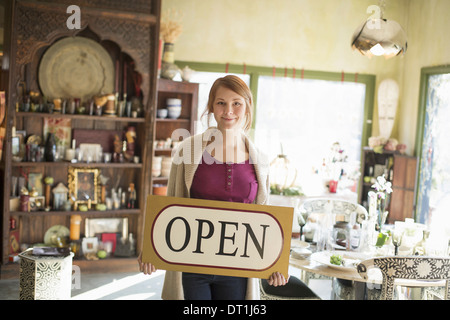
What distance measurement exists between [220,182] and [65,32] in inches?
114

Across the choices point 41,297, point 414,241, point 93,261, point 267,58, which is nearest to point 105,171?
point 93,261

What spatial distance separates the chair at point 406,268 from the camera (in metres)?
2.48

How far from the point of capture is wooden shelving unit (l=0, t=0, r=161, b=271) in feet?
13.8

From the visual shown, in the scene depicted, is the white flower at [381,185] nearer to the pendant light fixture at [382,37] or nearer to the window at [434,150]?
the pendant light fixture at [382,37]

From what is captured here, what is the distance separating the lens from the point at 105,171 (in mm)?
4895

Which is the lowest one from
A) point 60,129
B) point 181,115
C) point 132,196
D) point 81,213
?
point 81,213

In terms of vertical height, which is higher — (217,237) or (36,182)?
(217,237)

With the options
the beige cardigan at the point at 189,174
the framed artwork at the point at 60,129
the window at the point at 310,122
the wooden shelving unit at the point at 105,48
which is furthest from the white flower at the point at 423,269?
the framed artwork at the point at 60,129

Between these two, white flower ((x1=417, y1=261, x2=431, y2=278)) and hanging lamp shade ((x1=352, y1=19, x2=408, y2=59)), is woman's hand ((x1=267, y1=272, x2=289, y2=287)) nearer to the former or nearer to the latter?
white flower ((x1=417, y1=261, x2=431, y2=278))

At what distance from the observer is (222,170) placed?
1.95 metres

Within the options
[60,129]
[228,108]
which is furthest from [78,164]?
[228,108]

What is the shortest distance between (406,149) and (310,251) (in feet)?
9.88

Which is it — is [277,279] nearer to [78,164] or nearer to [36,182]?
[78,164]

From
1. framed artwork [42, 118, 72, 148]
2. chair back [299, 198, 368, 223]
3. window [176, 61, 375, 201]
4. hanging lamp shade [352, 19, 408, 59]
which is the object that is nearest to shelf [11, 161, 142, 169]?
framed artwork [42, 118, 72, 148]
